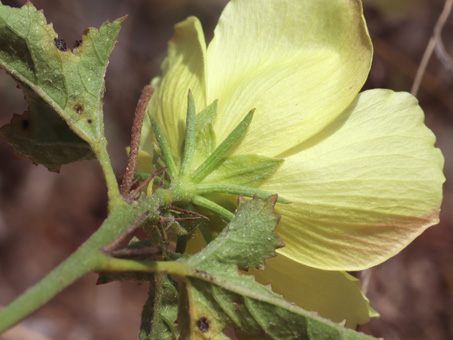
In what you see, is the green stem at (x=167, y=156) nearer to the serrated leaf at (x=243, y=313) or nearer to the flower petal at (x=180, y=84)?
the flower petal at (x=180, y=84)

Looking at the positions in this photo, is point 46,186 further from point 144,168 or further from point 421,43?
point 144,168

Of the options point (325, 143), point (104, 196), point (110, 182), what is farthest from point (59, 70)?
point (104, 196)

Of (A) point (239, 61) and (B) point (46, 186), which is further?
(B) point (46, 186)

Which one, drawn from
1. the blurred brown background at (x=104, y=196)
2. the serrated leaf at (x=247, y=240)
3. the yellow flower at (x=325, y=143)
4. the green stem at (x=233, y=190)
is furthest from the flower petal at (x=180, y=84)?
the blurred brown background at (x=104, y=196)

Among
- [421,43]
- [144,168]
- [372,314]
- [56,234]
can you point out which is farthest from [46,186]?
[372,314]

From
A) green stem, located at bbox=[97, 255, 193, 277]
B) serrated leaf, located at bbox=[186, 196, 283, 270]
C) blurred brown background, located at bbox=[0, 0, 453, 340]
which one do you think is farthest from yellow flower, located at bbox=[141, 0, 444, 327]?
blurred brown background, located at bbox=[0, 0, 453, 340]

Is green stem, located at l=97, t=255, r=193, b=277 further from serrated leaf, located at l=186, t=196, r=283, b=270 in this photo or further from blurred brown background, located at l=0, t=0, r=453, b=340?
blurred brown background, located at l=0, t=0, r=453, b=340
